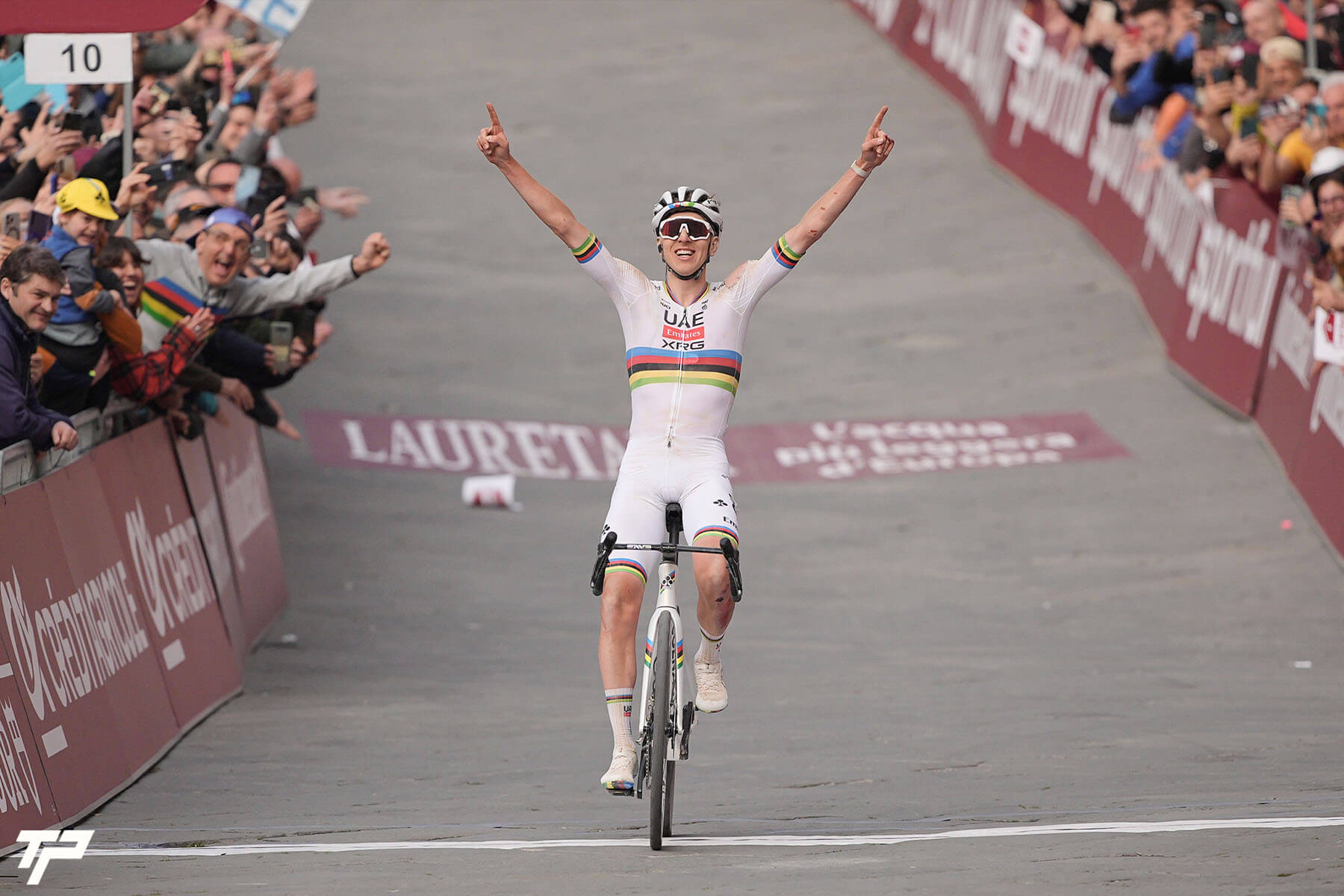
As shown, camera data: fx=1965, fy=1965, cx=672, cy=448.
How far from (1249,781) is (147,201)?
6.88 metres

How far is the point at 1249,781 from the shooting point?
8.35 meters

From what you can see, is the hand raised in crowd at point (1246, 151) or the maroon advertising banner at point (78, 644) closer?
the maroon advertising banner at point (78, 644)

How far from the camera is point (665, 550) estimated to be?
23.7 feet

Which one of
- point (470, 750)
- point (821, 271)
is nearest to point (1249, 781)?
point (470, 750)

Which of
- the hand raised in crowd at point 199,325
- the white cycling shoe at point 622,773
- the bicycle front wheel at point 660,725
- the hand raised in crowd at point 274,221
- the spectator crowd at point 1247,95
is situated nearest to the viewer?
the bicycle front wheel at point 660,725

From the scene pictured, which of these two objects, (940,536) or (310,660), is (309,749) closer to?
(310,660)

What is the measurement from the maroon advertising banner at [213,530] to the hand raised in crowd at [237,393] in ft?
1.06

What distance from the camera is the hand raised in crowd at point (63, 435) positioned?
8.29 metres

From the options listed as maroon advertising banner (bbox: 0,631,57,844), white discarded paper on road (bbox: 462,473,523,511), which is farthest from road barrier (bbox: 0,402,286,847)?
white discarded paper on road (bbox: 462,473,523,511)

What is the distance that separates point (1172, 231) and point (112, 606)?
A: 11.9 meters

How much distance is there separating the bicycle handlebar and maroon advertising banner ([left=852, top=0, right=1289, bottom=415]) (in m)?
8.95

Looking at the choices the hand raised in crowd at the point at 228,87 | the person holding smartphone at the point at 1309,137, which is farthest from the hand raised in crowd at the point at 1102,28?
the hand raised in crowd at the point at 228,87

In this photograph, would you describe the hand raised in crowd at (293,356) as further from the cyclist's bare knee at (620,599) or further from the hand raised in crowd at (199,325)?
the cyclist's bare knee at (620,599)

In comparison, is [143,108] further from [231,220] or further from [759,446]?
[759,446]
